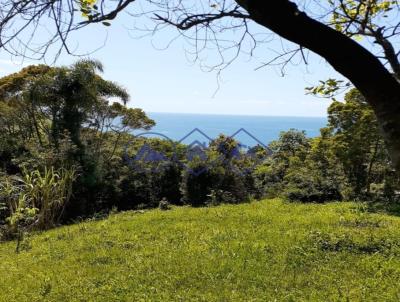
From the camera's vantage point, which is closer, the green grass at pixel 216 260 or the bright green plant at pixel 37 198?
the green grass at pixel 216 260

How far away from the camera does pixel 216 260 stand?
5094mm

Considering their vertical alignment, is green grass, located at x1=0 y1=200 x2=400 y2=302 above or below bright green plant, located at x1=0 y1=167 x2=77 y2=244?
above

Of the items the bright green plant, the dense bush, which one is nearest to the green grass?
the bright green plant

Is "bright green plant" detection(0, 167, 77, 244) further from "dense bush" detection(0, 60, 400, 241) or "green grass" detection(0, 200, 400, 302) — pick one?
"green grass" detection(0, 200, 400, 302)

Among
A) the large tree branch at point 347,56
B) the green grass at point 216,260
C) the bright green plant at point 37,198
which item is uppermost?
the large tree branch at point 347,56

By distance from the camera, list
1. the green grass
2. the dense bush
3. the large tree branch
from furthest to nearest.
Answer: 1. the dense bush
2. the green grass
3. the large tree branch

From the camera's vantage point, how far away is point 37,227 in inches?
349

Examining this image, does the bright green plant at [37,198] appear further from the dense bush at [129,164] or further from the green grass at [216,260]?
the green grass at [216,260]

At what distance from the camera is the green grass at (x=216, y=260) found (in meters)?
4.19

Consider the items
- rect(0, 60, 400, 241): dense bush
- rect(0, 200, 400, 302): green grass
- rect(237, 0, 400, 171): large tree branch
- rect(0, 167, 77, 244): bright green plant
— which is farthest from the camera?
rect(0, 60, 400, 241): dense bush

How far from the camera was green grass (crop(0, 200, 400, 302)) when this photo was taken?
4.19m

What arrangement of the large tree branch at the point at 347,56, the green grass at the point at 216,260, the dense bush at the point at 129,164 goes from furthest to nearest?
the dense bush at the point at 129,164, the green grass at the point at 216,260, the large tree branch at the point at 347,56

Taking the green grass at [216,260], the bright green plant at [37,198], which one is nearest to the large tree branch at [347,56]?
the green grass at [216,260]


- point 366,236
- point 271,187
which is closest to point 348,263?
point 366,236
